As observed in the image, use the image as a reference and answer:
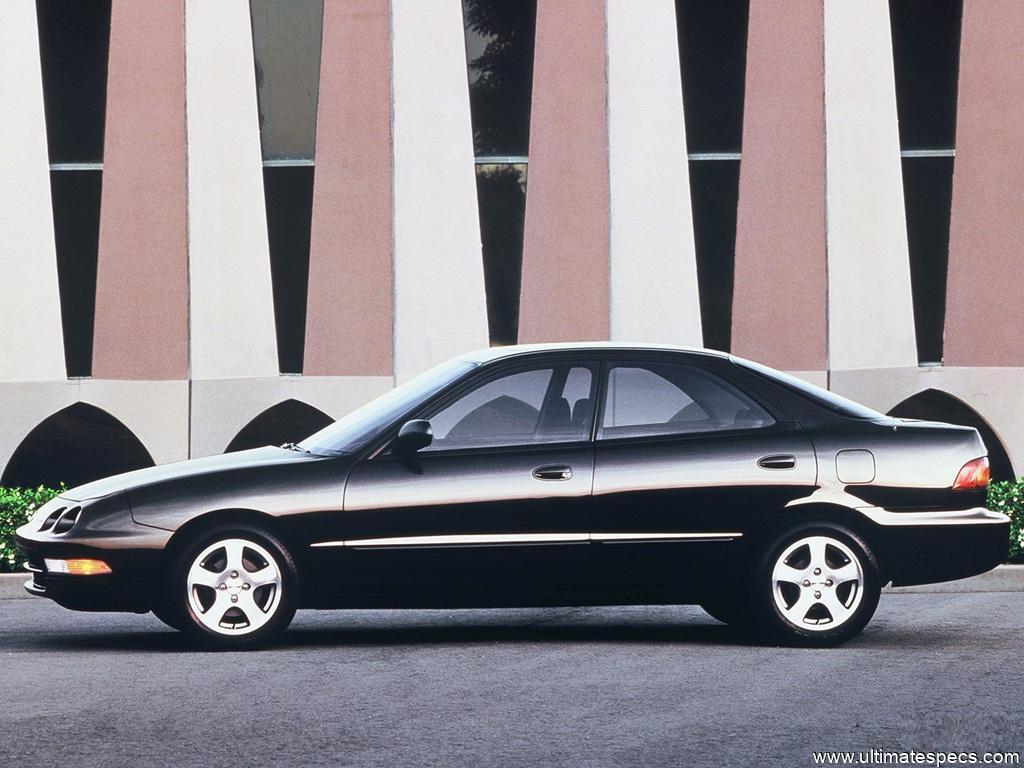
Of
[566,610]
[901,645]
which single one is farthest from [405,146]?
[901,645]

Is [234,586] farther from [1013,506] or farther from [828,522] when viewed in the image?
[1013,506]

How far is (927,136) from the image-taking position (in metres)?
18.6

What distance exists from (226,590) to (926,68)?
42.0ft

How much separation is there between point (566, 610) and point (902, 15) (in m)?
10.5

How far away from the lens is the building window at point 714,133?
18.5 metres

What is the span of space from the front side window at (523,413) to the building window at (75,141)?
1083cm

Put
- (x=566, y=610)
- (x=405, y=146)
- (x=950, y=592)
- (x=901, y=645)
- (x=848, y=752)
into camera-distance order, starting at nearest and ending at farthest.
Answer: (x=848, y=752) → (x=901, y=645) → (x=566, y=610) → (x=950, y=592) → (x=405, y=146)

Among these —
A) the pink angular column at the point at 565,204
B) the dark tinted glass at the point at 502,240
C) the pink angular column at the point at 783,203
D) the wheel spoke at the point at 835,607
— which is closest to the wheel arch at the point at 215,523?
the wheel spoke at the point at 835,607

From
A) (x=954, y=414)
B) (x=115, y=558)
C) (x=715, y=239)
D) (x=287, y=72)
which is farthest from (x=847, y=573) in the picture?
(x=287, y=72)

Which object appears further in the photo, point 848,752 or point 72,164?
point 72,164

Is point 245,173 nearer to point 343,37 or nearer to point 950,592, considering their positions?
point 343,37

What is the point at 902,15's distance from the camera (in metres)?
18.8

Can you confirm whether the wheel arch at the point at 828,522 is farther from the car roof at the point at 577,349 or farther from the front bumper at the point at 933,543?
the car roof at the point at 577,349

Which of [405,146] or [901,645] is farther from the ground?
[405,146]
